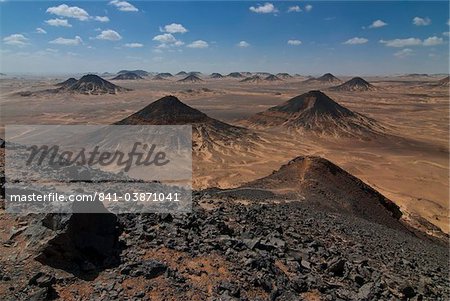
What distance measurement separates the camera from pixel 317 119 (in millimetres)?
57188

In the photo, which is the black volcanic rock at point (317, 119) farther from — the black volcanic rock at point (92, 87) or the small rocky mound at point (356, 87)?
the small rocky mound at point (356, 87)

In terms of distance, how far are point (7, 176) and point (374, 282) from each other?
32.7 ft

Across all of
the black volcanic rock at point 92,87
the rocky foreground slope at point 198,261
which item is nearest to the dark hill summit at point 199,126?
the rocky foreground slope at point 198,261

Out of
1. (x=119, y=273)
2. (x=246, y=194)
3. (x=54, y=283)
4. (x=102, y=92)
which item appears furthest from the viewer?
(x=102, y=92)

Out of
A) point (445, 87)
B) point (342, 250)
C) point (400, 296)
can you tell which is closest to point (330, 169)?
point (342, 250)

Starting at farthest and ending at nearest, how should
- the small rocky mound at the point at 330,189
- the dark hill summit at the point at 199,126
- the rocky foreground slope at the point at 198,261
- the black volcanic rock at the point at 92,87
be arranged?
the black volcanic rock at the point at 92,87 < the dark hill summit at the point at 199,126 < the small rocky mound at the point at 330,189 < the rocky foreground slope at the point at 198,261

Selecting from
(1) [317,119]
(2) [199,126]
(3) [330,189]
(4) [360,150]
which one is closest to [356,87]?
(1) [317,119]

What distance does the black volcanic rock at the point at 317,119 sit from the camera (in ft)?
181

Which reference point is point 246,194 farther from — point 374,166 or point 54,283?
point 374,166

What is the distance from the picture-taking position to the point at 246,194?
1828 centimetres

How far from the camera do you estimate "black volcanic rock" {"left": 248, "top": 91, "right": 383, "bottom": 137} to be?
181 ft

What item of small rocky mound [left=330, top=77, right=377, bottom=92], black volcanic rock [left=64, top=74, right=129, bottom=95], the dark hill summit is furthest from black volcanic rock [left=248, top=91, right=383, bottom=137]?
small rocky mound [left=330, top=77, right=377, bottom=92]

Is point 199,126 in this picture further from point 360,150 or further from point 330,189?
point 330,189

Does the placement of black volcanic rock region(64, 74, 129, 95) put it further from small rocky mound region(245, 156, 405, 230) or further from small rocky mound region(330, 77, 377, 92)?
small rocky mound region(245, 156, 405, 230)
